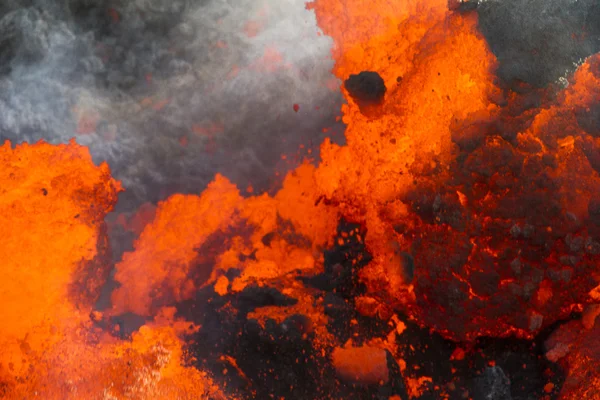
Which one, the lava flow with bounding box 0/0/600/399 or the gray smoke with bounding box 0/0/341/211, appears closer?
the lava flow with bounding box 0/0/600/399

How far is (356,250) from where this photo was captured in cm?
564

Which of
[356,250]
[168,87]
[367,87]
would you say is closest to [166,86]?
[168,87]

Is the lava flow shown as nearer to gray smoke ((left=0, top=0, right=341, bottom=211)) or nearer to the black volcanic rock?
the black volcanic rock

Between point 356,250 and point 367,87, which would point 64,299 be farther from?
point 367,87

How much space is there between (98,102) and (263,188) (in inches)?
99.0

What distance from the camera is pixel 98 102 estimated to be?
613 centimetres

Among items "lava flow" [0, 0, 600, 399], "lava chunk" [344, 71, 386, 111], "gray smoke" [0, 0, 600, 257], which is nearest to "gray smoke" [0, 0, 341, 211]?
"gray smoke" [0, 0, 600, 257]

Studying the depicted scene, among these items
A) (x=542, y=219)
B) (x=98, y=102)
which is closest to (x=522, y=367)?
(x=542, y=219)

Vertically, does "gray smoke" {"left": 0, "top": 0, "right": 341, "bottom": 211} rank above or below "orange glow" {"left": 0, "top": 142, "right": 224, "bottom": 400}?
above

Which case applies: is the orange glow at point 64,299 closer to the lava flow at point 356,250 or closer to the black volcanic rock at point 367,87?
the lava flow at point 356,250

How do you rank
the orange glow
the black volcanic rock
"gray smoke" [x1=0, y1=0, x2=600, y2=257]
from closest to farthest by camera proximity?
1. the orange glow
2. the black volcanic rock
3. "gray smoke" [x1=0, y1=0, x2=600, y2=257]

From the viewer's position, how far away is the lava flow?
4922 millimetres

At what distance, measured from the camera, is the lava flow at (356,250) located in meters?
4.92

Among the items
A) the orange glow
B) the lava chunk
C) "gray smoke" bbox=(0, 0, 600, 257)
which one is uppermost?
the lava chunk
